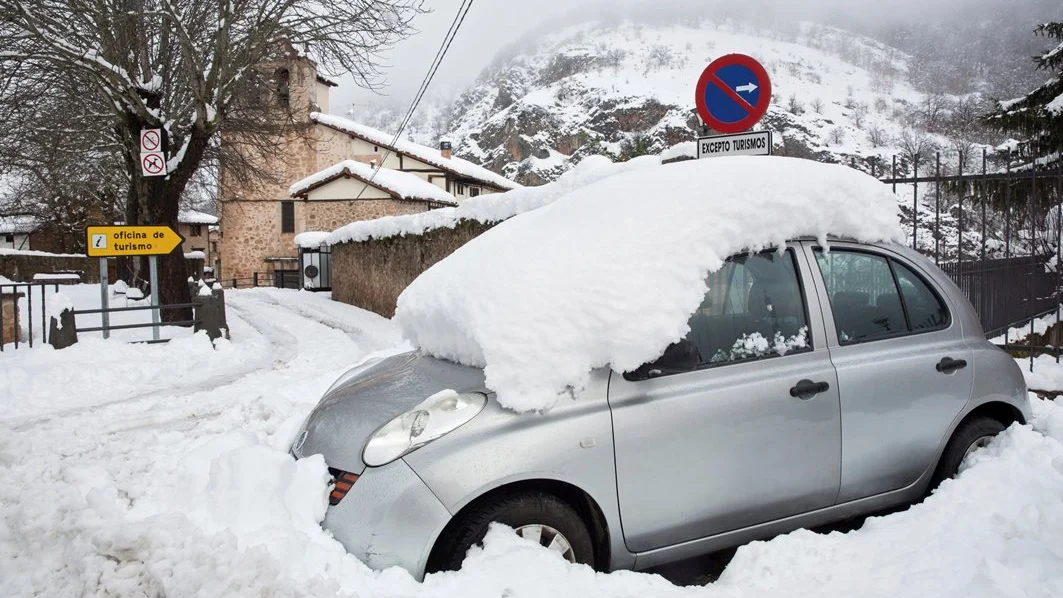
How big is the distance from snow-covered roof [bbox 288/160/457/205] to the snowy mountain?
2969 inches

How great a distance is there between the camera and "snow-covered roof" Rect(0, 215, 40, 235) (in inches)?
Answer: 1783

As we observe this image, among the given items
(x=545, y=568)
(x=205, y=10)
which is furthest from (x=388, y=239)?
(x=545, y=568)

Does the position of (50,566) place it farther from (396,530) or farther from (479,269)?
(479,269)

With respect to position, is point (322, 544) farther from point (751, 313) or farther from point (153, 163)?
point (153, 163)

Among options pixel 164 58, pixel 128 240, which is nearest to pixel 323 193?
pixel 164 58

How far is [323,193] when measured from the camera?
1318 inches

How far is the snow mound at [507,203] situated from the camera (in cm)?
718

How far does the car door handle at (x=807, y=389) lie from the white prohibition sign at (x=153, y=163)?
10.4 m

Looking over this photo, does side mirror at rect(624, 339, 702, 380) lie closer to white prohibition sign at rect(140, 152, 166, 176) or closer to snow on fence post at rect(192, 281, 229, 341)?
snow on fence post at rect(192, 281, 229, 341)

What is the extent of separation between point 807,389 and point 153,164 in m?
10.5

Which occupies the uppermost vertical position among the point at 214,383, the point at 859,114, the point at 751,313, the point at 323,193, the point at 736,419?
the point at 859,114

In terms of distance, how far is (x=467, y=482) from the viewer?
2.49 m

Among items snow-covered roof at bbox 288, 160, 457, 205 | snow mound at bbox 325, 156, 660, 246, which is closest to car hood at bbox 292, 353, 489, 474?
snow mound at bbox 325, 156, 660, 246

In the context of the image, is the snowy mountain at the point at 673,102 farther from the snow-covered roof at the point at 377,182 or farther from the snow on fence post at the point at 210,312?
the snow on fence post at the point at 210,312
